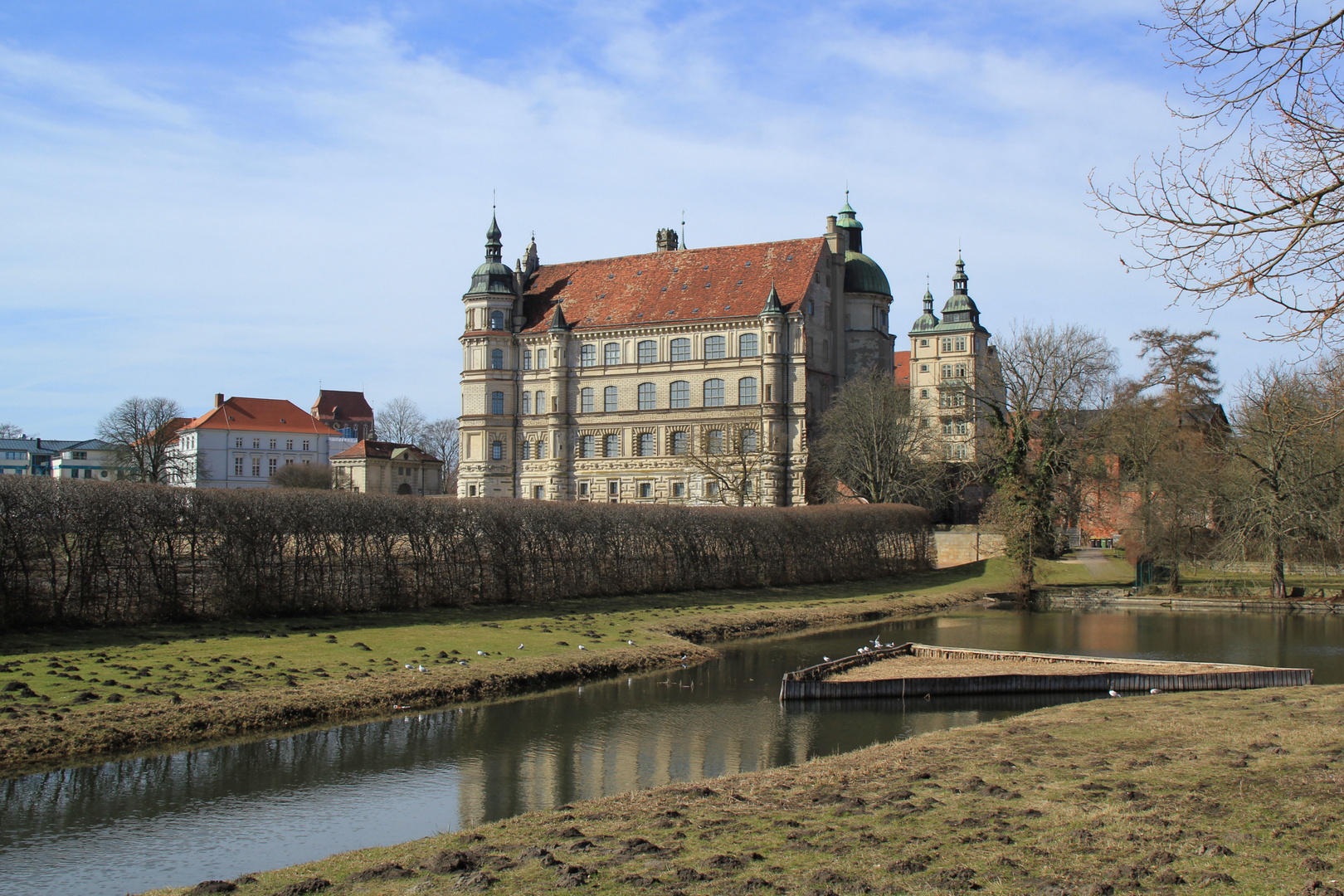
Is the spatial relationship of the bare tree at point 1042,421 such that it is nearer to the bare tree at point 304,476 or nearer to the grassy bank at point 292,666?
the grassy bank at point 292,666

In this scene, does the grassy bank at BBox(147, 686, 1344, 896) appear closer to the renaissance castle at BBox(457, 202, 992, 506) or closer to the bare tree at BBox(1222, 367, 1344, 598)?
the bare tree at BBox(1222, 367, 1344, 598)

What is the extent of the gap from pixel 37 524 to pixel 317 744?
9.57 metres

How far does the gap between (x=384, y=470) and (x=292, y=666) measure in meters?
70.8

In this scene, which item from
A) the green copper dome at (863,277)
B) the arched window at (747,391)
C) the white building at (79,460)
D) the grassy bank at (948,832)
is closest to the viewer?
the grassy bank at (948,832)

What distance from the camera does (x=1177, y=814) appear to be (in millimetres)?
10016

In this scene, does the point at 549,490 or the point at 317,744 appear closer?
the point at 317,744

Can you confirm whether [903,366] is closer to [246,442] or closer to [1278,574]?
[246,442]

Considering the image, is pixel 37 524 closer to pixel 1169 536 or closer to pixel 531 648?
pixel 531 648

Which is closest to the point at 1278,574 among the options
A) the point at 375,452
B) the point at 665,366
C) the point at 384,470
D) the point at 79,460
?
the point at 665,366

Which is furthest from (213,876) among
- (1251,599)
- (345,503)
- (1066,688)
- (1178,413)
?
(1178,413)

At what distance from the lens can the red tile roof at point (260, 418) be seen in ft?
337

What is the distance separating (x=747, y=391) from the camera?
230ft

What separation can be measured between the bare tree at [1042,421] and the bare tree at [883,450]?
491 cm

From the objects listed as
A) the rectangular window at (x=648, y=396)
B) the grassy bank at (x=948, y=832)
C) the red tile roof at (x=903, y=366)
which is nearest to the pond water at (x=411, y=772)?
the grassy bank at (x=948, y=832)
